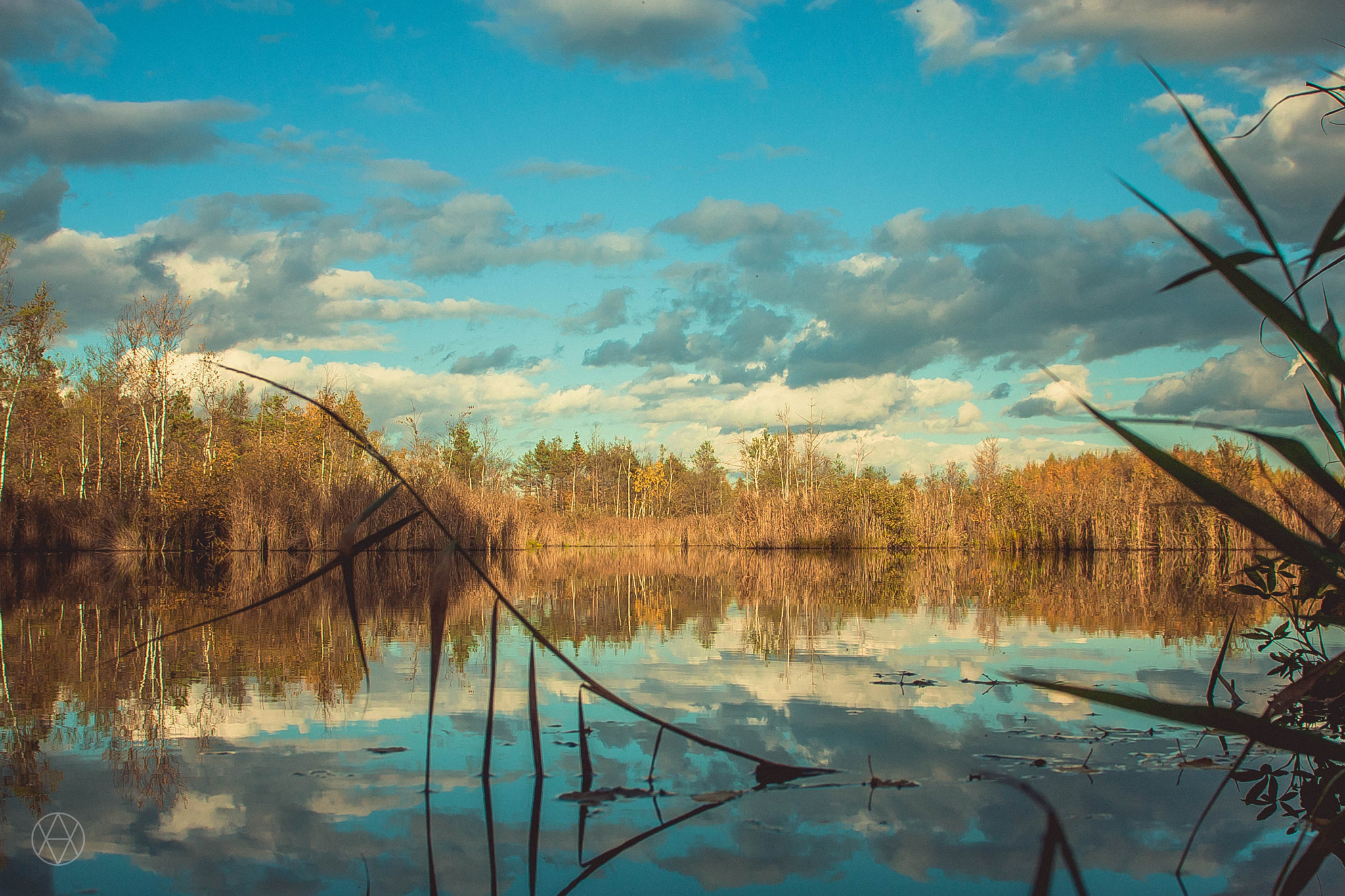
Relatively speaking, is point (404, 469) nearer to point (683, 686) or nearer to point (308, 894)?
point (683, 686)

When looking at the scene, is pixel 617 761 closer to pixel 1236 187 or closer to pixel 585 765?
pixel 585 765

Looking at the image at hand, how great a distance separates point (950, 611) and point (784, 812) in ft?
17.6

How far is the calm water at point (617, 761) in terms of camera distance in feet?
5.78

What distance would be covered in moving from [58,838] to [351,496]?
16443mm

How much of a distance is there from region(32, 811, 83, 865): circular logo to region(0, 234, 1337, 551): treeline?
13178 mm

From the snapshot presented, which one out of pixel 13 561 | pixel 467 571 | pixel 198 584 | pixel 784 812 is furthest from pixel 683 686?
pixel 13 561

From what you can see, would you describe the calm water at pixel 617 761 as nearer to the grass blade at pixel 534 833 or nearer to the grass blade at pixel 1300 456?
the grass blade at pixel 534 833

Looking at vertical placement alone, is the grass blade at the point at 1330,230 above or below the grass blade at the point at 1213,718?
above

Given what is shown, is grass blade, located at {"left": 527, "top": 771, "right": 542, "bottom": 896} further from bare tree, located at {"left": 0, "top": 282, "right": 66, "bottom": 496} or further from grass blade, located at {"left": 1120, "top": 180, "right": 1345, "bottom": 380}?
bare tree, located at {"left": 0, "top": 282, "right": 66, "bottom": 496}

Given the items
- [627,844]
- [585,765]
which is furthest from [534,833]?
[585,765]

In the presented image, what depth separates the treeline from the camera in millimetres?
17484

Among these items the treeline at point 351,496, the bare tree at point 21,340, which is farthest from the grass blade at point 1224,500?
the bare tree at point 21,340

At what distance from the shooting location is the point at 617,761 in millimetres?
2561

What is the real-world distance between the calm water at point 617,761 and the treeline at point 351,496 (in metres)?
10.1
